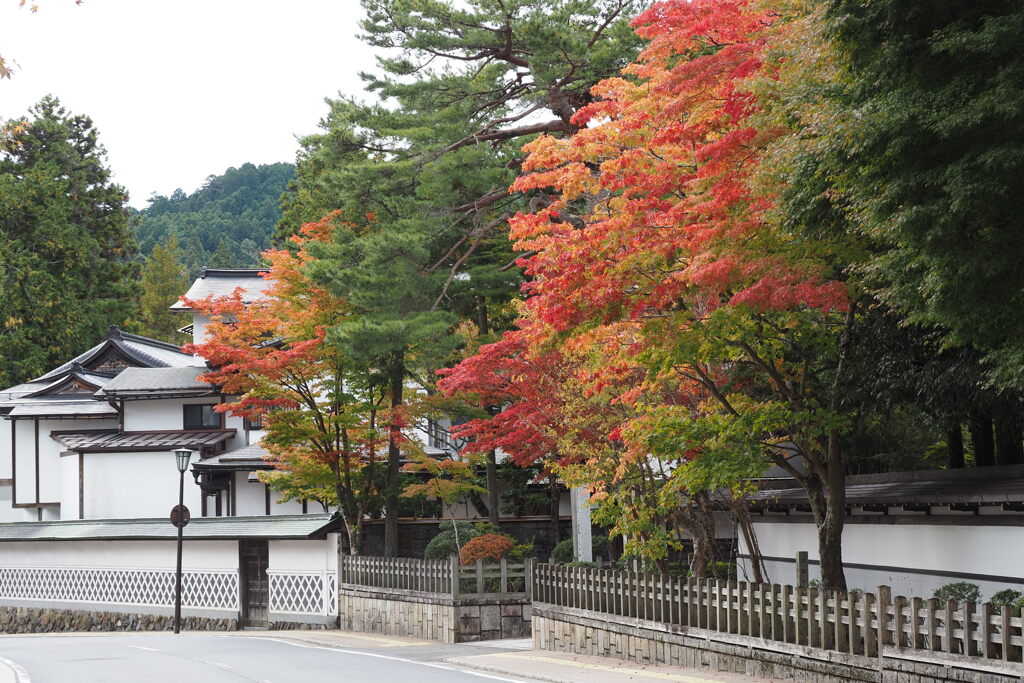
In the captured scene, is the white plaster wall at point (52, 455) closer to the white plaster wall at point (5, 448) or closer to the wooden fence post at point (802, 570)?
the white plaster wall at point (5, 448)

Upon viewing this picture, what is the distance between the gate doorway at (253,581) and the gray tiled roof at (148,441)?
25.7 feet

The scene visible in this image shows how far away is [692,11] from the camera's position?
15.4m

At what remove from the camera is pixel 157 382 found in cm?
4306

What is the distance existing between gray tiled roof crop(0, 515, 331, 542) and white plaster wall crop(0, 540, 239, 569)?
1.56 feet

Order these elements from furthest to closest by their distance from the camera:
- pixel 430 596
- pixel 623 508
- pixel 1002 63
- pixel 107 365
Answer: pixel 107 365, pixel 430 596, pixel 623 508, pixel 1002 63

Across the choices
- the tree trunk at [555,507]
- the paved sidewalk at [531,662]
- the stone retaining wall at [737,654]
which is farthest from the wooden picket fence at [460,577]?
the tree trunk at [555,507]

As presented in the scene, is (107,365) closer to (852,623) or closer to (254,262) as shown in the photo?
(852,623)

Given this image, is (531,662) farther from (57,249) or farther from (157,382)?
(57,249)

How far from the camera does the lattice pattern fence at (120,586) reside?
34.5 metres

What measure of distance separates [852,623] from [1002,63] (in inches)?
291

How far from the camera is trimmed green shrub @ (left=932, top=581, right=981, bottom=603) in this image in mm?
15062

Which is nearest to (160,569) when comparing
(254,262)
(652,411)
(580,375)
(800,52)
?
(580,375)

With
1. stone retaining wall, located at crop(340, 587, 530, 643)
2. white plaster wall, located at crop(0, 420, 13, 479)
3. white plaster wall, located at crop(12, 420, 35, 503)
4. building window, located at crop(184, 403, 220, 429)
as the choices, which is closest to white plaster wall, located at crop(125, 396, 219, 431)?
building window, located at crop(184, 403, 220, 429)

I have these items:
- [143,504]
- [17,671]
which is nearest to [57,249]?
[143,504]
